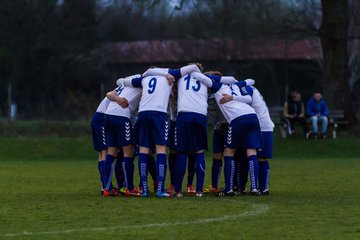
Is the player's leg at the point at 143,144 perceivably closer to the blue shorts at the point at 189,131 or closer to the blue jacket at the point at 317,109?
the blue shorts at the point at 189,131

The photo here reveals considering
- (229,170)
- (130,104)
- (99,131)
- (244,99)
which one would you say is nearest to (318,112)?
(99,131)

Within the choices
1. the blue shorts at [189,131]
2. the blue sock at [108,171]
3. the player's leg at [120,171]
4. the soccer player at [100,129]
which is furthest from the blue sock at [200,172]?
the soccer player at [100,129]

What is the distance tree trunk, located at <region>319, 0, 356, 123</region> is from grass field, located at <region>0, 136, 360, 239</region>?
12.0 metres

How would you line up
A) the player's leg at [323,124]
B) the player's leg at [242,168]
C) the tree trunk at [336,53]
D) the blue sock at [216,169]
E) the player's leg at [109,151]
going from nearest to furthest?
the player's leg at [109,151] → the player's leg at [242,168] → the blue sock at [216,169] → the player's leg at [323,124] → the tree trunk at [336,53]

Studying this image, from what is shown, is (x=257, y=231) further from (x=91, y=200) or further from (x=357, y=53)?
(x=357, y=53)

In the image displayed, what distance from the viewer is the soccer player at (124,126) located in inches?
551

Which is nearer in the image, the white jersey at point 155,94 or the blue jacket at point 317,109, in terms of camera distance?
the white jersey at point 155,94

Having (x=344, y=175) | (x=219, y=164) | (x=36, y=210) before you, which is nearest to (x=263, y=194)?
(x=219, y=164)

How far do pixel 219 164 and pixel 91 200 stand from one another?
2382 millimetres

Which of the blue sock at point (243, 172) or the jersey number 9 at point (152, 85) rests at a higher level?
the jersey number 9 at point (152, 85)

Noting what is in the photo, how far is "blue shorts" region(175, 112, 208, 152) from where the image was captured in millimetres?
13555

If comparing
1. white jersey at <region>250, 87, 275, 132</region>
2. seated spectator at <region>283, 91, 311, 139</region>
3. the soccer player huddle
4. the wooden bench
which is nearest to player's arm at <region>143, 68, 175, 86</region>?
the soccer player huddle

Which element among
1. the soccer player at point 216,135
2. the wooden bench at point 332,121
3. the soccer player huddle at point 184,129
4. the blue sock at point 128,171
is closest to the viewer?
the soccer player huddle at point 184,129

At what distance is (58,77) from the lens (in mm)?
52750
